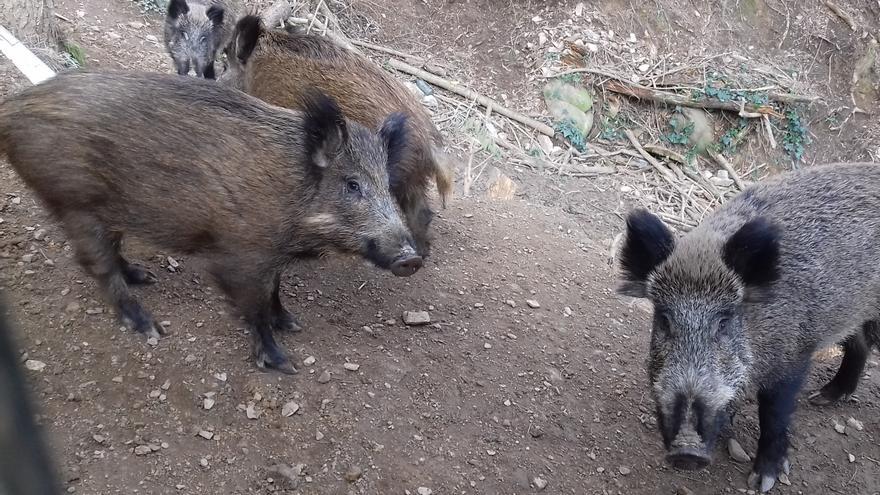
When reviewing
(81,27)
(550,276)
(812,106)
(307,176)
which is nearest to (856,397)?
(550,276)

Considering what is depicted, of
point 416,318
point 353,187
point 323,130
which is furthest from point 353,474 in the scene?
point 323,130

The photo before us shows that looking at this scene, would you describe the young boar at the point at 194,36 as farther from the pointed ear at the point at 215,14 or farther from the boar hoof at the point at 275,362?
the boar hoof at the point at 275,362

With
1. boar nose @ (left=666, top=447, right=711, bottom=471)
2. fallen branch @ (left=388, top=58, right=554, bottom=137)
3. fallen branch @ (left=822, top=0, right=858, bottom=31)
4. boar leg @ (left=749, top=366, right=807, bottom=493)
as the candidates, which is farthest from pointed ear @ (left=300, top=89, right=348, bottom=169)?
fallen branch @ (left=822, top=0, right=858, bottom=31)

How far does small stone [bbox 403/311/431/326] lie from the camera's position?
4.10 meters

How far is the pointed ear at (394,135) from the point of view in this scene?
12.4 feet

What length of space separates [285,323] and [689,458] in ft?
7.09

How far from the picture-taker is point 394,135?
378 centimetres

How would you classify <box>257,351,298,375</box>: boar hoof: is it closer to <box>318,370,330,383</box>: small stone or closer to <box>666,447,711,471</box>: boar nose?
<box>318,370,330,383</box>: small stone

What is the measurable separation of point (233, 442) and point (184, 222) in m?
1.07

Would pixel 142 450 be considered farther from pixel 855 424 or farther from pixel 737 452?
pixel 855 424

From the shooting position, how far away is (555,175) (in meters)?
7.23

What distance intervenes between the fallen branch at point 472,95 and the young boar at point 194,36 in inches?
80.9

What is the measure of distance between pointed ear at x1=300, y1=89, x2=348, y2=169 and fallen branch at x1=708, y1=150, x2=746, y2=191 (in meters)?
5.66

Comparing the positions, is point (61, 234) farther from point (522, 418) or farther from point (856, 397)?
point (856, 397)
